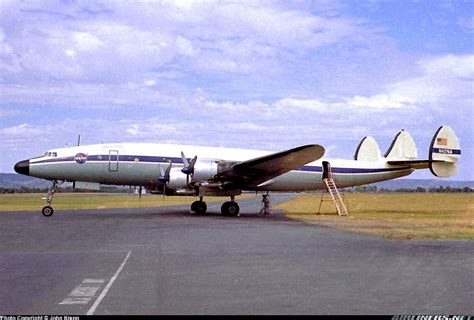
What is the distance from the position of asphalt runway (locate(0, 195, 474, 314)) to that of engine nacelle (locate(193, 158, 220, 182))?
9.60 metres

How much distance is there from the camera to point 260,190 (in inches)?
1288

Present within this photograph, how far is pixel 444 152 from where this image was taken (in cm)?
3672

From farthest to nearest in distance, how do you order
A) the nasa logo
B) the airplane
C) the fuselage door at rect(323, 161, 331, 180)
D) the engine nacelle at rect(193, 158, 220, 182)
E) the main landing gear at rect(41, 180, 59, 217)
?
1. the fuselage door at rect(323, 161, 331, 180)
2. the nasa logo
3. the main landing gear at rect(41, 180, 59, 217)
4. the airplane
5. the engine nacelle at rect(193, 158, 220, 182)

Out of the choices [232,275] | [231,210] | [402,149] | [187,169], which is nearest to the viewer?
[232,275]

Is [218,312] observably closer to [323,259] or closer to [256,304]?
[256,304]

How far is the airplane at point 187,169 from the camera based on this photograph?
28.5 meters

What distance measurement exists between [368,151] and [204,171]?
579 inches

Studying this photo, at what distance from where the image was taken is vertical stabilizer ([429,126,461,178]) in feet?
119

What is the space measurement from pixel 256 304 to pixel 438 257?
22.9 ft

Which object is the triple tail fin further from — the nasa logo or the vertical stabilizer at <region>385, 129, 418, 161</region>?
the nasa logo

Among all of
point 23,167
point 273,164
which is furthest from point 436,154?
point 23,167

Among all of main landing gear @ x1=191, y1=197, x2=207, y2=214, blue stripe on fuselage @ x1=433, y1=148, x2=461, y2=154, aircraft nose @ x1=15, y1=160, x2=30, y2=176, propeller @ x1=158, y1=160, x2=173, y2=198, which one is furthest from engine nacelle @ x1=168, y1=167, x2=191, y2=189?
blue stripe on fuselage @ x1=433, y1=148, x2=461, y2=154

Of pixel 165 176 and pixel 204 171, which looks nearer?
pixel 204 171

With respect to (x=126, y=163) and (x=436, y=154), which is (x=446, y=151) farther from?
(x=126, y=163)
